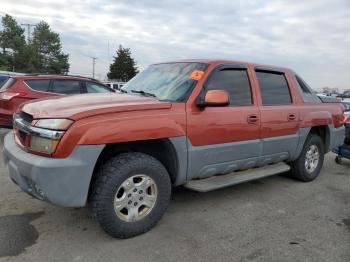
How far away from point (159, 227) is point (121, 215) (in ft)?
1.78

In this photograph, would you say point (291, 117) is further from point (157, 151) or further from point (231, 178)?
point (157, 151)

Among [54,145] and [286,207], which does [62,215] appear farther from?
[286,207]

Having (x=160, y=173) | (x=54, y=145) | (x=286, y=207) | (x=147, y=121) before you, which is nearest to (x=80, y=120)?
(x=54, y=145)

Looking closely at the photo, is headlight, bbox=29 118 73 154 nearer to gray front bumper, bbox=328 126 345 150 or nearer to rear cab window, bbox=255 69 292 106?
rear cab window, bbox=255 69 292 106

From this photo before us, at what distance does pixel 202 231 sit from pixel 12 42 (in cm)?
Result: 7317

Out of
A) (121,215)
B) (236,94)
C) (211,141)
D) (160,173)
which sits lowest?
(121,215)

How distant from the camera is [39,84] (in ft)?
28.7

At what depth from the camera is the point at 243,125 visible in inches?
175

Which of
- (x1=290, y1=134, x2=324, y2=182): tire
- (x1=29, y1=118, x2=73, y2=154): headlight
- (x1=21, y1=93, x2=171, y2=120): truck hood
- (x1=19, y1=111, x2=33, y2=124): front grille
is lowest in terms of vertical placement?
(x1=290, y1=134, x2=324, y2=182): tire

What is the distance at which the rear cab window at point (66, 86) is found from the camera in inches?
354

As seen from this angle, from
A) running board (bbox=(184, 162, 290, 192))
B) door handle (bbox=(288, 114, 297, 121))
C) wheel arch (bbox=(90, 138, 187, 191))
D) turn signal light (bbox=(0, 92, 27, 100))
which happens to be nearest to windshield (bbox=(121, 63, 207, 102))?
wheel arch (bbox=(90, 138, 187, 191))

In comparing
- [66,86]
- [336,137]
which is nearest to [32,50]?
[66,86]

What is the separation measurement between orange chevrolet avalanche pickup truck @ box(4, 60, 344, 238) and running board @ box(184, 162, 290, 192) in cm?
1

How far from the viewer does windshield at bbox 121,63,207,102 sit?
160 inches
